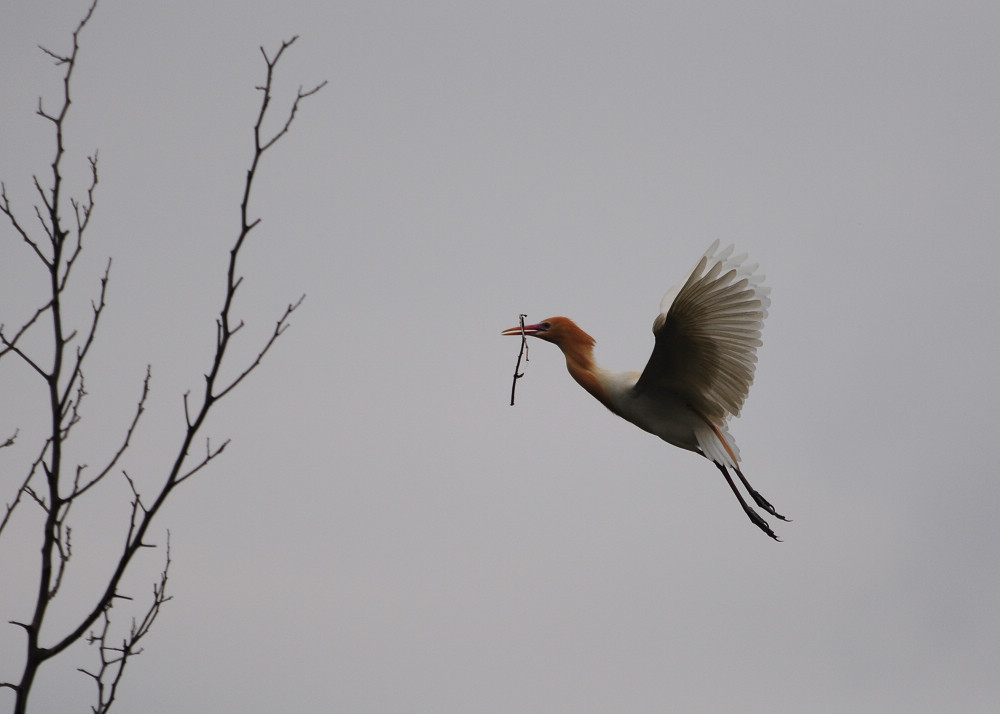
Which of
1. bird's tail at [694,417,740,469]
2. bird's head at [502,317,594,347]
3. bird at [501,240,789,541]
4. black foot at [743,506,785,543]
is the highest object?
bird's head at [502,317,594,347]

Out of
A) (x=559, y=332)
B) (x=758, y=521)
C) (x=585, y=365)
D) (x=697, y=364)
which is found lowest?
(x=758, y=521)

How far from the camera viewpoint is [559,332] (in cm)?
707

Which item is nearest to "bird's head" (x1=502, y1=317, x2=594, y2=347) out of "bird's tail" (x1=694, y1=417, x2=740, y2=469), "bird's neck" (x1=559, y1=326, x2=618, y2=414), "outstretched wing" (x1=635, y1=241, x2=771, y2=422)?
"bird's neck" (x1=559, y1=326, x2=618, y2=414)

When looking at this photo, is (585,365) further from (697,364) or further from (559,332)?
(697,364)

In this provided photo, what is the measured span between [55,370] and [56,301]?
0.56ft

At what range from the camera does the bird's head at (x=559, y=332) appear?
23.1 feet

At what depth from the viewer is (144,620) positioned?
3.16 metres

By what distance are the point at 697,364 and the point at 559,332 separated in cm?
97

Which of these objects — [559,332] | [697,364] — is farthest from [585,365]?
[697,364]

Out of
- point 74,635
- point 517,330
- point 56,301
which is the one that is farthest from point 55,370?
point 517,330

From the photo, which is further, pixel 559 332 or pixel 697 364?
pixel 559 332

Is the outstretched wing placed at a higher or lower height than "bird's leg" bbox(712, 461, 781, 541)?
higher

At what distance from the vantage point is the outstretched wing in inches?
250

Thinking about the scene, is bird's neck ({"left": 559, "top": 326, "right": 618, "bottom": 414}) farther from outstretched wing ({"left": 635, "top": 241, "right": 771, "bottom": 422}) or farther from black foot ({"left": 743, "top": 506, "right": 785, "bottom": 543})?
black foot ({"left": 743, "top": 506, "right": 785, "bottom": 543})
